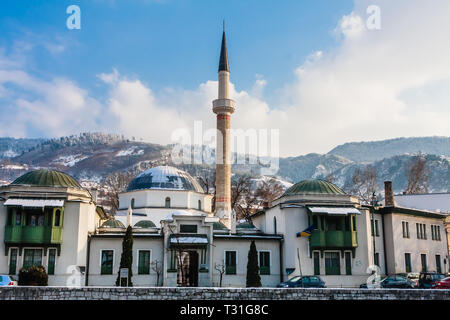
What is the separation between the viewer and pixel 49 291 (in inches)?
762

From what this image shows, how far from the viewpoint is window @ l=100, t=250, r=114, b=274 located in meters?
30.9

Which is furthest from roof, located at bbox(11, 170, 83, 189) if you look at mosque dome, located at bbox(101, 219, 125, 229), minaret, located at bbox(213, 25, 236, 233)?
minaret, located at bbox(213, 25, 236, 233)

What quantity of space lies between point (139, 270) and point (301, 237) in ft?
34.9

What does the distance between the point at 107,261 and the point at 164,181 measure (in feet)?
47.5

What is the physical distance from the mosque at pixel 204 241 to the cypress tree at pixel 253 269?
4.60 ft

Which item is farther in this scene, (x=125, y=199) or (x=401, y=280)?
(x=125, y=199)

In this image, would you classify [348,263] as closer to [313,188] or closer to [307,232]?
[307,232]

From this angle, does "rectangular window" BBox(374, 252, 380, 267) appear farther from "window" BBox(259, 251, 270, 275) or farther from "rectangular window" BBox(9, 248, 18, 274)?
"rectangular window" BBox(9, 248, 18, 274)

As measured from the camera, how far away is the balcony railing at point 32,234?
2911 cm

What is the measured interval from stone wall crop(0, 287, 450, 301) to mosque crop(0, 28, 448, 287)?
1040 centimetres

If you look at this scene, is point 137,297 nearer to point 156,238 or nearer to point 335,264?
point 156,238

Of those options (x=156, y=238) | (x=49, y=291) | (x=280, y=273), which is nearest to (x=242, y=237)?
(x=280, y=273)

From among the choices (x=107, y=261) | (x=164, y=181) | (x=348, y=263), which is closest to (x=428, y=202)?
(x=348, y=263)

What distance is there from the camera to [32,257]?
1168 inches
